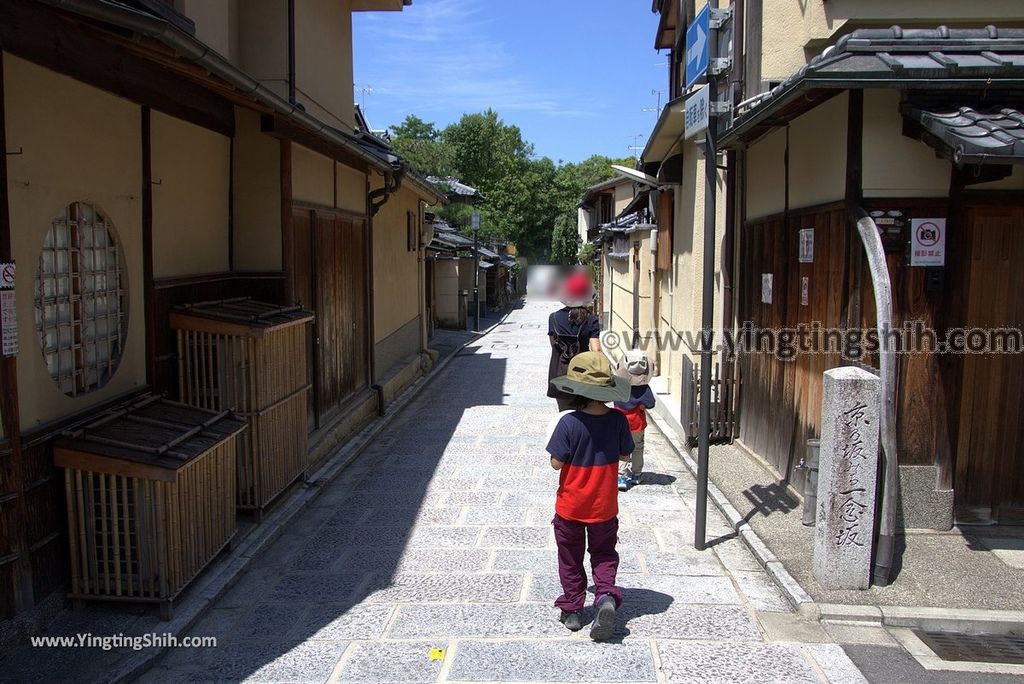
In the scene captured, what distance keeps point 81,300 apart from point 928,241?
20.2 ft

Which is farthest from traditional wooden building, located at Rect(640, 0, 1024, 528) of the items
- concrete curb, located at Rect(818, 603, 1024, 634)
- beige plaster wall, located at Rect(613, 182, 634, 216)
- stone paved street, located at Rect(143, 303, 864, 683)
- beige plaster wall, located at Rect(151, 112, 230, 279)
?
beige plaster wall, located at Rect(613, 182, 634, 216)

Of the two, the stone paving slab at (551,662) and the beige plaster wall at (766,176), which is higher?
the beige plaster wall at (766,176)

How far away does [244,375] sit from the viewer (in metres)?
6.61

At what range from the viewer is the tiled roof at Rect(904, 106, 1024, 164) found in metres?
4.86

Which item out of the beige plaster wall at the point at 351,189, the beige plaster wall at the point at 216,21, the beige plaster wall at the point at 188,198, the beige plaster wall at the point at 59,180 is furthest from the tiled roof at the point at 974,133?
the beige plaster wall at the point at 351,189

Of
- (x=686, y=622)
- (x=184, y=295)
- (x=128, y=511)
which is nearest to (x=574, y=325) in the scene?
(x=686, y=622)

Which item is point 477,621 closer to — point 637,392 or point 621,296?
point 637,392

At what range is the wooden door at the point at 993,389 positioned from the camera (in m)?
6.09

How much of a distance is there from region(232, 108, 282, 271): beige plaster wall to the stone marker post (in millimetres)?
5566

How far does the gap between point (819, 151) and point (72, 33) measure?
227 inches

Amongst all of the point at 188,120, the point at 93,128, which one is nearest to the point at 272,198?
the point at 188,120

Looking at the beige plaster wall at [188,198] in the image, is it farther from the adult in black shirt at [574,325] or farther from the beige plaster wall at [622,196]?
the beige plaster wall at [622,196]

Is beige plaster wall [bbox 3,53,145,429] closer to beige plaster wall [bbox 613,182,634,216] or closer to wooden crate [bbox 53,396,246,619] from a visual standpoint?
wooden crate [bbox 53,396,246,619]

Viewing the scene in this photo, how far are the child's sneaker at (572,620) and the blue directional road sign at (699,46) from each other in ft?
13.7
